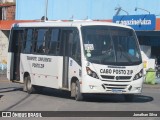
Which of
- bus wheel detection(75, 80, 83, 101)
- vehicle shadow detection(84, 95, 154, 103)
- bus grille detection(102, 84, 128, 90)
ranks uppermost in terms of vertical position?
bus grille detection(102, 84, 128, 90)

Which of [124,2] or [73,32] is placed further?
[124,2]

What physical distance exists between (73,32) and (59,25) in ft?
3.83

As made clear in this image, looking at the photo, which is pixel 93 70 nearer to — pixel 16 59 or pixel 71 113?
pixel 16 59

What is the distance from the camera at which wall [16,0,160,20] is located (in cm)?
3997

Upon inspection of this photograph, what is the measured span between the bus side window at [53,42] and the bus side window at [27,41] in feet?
5.46

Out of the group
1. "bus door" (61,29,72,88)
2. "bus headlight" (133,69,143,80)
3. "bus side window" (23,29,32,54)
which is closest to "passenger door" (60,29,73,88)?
"bus door" (61,29,72,88)

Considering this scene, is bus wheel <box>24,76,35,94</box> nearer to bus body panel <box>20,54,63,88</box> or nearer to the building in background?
bus body panel <box>20,54,63,88</box>

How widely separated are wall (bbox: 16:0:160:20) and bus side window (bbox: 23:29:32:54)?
19.0 m

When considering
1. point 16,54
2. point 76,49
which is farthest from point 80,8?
point 76,49

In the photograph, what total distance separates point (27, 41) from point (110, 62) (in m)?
5.09

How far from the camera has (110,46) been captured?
17688 millimetres

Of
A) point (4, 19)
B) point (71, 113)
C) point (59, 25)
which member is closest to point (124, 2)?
point (4, 19)

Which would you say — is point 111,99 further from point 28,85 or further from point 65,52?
point 28,85

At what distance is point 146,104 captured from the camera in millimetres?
17609
